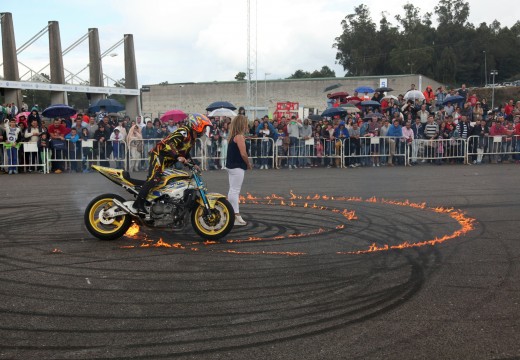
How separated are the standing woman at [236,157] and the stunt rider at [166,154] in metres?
1.27

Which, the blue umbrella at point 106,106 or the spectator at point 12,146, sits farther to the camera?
the blue umbrella at point 106,106

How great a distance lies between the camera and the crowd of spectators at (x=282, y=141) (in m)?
20.2

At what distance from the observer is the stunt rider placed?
8445mm

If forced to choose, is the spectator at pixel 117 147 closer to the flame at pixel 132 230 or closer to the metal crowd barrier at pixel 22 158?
the metal crowd barrier at pixel 22 158

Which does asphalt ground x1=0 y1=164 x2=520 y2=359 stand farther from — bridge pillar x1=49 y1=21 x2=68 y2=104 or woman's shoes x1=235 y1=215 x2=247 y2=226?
bridge pillar x1=49 y1=21 x2=68 y2=104

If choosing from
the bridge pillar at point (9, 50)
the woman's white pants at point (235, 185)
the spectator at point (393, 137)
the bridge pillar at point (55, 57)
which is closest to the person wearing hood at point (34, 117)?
the spectator at point (393, 137)

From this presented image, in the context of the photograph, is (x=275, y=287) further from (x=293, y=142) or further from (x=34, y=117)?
(x=34, y=117)

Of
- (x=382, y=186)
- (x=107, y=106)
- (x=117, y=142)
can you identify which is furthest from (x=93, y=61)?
(x=382, y=186)

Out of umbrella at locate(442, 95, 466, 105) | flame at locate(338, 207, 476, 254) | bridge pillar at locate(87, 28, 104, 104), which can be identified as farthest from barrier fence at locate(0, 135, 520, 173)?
bridge pillar at locate(87, 28, 104, 104)

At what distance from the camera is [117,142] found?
67.1 ft

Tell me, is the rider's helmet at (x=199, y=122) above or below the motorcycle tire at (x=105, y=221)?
above

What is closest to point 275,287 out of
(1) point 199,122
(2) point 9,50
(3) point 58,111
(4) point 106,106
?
(1) point 199,122

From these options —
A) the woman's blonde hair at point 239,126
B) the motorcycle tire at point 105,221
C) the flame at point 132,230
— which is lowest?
the flame at point 132,230

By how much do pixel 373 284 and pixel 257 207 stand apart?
5.72 m
